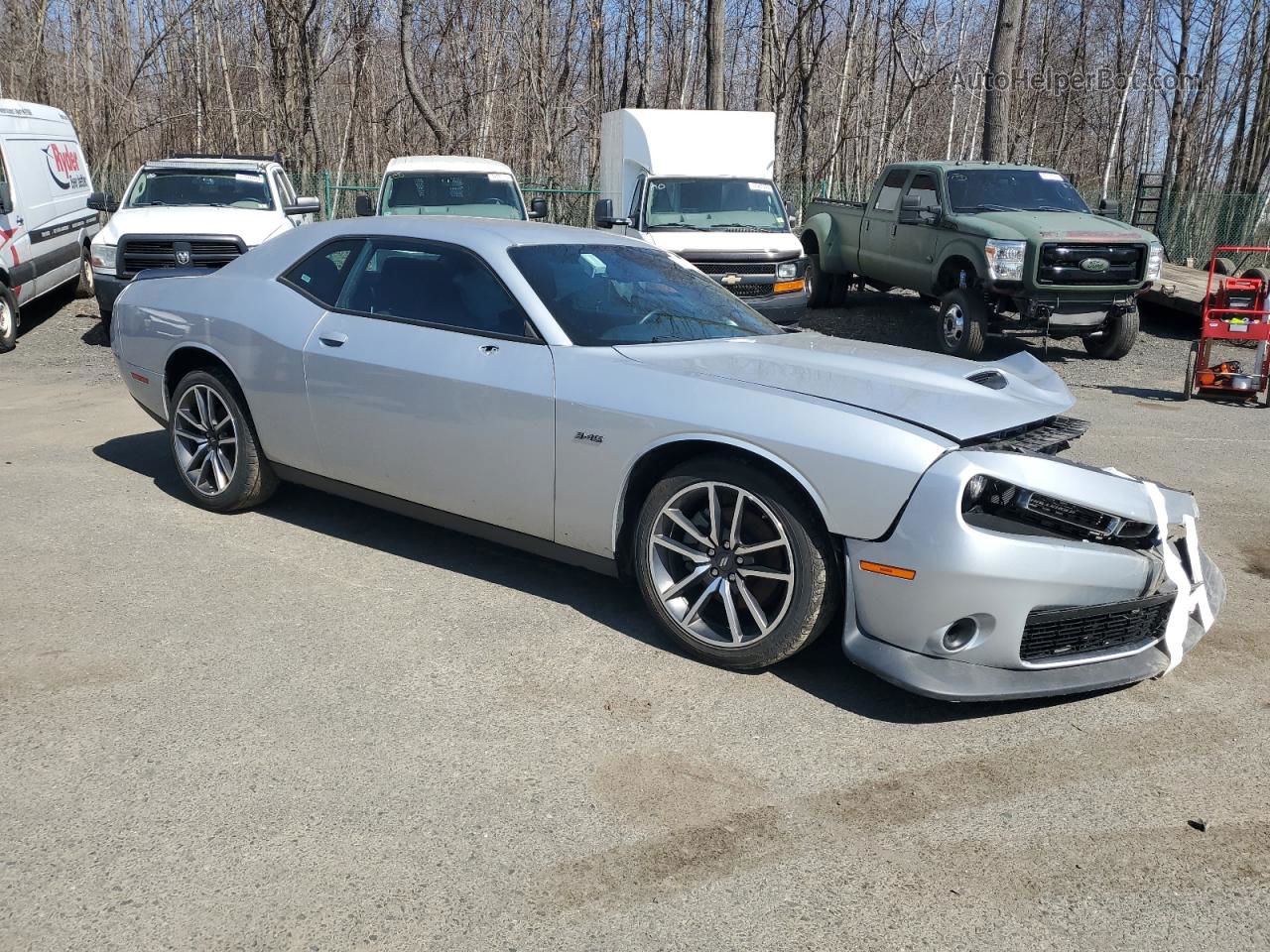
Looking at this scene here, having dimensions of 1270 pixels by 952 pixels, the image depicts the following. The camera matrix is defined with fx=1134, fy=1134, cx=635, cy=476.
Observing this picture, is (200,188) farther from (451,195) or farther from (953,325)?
(953,325)

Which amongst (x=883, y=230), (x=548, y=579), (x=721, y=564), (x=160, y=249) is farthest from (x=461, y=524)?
(x=883, y=230)

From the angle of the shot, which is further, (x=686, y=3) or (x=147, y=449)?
(x=686, y=3)

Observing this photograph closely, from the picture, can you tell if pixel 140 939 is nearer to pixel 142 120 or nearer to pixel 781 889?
pixel 781 889

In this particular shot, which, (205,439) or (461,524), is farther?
(205,439)

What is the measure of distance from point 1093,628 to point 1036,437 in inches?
28.0

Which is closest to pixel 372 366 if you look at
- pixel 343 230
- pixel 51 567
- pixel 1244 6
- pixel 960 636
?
pixel 343 230

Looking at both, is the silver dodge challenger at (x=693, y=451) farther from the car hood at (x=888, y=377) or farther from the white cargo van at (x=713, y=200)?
the white cargo van at (x=713, y=200)

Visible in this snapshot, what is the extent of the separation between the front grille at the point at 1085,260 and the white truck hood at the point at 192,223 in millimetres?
8010

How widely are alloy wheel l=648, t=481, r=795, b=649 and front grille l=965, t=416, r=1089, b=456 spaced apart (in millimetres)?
762

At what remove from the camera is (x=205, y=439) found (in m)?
5.91

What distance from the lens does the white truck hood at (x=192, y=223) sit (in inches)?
462

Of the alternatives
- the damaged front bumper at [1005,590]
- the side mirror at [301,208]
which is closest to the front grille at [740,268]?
the side mirror at [301,208]

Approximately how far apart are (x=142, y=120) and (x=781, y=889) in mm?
36602

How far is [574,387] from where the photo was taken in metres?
4.37
